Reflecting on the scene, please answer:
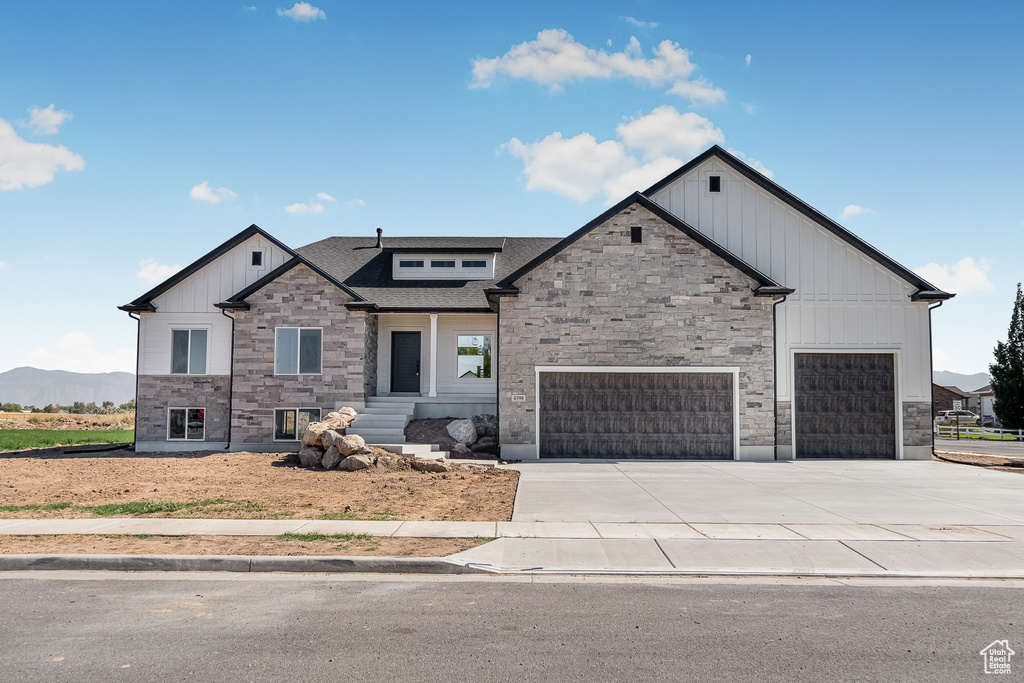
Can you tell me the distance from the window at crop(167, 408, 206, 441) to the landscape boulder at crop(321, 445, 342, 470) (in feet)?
27.0

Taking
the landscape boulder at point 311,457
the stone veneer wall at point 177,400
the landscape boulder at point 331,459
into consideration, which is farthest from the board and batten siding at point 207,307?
the landscape boulder at point 331,459

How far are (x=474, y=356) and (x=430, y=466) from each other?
8.02m

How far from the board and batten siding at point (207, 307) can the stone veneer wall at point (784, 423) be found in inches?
689

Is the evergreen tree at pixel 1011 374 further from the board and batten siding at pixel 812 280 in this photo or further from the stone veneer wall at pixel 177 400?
the stone veneer wall at pixel 177 400

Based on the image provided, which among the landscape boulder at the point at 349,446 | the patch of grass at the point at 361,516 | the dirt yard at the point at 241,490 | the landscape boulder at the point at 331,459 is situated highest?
the landscape boulder at the point at 349,446

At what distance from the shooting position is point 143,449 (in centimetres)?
2220

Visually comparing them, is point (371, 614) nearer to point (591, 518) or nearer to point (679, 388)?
point (591, 518)

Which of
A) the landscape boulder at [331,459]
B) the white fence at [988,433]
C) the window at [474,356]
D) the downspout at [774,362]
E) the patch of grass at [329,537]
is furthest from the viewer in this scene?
the white fence at [988,433]

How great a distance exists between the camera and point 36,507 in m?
11.5

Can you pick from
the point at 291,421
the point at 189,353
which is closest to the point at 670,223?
the point at 291,421

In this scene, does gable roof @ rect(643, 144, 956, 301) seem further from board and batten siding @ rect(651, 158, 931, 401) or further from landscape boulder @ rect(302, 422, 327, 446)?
landscape boulder @ rect(302, 422, 327, 446)

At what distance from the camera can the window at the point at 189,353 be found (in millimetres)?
22531

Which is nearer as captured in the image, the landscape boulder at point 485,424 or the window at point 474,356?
the landscape boulder at point 485,424

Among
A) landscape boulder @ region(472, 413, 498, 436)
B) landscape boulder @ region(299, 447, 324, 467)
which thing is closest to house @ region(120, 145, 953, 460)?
landscape boulder @ region(472, 413, 498, 436)
